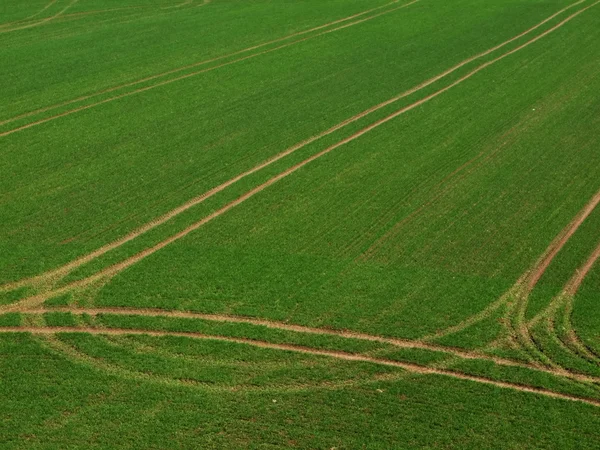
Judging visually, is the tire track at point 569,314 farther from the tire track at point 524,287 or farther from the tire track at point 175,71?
the tire track at point 175,71

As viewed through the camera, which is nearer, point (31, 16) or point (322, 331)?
point (322, 331)

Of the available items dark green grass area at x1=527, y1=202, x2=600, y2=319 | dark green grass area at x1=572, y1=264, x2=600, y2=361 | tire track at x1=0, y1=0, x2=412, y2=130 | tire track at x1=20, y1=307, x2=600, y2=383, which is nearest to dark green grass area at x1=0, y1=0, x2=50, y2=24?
tire track at x1=0, y1=0, x2=412, y2=130

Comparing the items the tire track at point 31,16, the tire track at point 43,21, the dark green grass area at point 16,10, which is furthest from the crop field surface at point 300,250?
the dark green grass area at point 16,10

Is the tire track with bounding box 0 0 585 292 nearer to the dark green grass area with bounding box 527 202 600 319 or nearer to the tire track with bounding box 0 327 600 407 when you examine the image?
the tire track with bounding box 0 327 600 407

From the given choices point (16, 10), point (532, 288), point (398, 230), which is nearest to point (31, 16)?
point (16, 10)

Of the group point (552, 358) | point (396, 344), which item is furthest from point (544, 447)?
point (396, 344)

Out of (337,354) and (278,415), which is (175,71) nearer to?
(337,354)

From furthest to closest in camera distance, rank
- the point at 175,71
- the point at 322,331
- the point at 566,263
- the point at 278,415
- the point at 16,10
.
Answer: the point at 16,10
the point at 175,71
the point at 566,263
the point at 322,331
the point at 278,415
